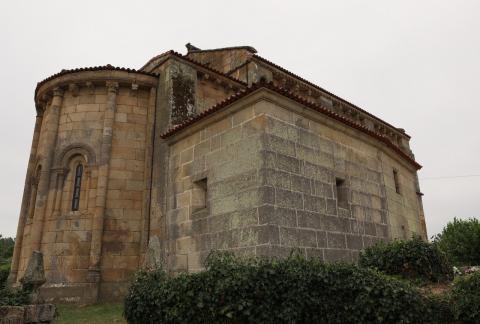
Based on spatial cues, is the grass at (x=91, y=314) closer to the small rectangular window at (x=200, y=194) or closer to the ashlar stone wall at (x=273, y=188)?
the ashlar stone wall at (x=273, y=188)

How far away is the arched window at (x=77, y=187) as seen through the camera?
10.4 meters

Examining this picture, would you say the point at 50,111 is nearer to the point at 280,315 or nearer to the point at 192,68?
the point at 192,68

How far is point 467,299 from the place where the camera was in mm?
5184

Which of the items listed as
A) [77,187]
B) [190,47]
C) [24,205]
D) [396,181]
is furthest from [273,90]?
[190,47]

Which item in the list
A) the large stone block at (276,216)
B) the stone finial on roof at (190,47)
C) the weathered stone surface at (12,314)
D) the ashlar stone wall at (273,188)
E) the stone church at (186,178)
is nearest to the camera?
the weathered stone surface at (12,314)

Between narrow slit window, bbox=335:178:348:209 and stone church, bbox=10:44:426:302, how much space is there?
1.0 inches

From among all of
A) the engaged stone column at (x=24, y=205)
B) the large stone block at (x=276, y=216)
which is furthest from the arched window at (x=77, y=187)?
the large stone block at (x=276, y=216)

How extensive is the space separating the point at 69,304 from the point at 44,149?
4.50m

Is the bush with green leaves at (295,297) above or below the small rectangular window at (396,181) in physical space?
below

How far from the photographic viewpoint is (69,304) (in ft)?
29.8

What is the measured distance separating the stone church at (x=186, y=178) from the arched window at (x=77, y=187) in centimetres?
3

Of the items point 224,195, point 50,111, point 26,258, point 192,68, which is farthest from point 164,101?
point 26,258

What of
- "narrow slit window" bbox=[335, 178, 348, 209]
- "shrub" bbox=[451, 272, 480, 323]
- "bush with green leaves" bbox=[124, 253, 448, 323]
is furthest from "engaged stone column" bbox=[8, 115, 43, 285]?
"shrub" bbox=[451, 272, 480, 323]

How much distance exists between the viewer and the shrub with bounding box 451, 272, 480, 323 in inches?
200
